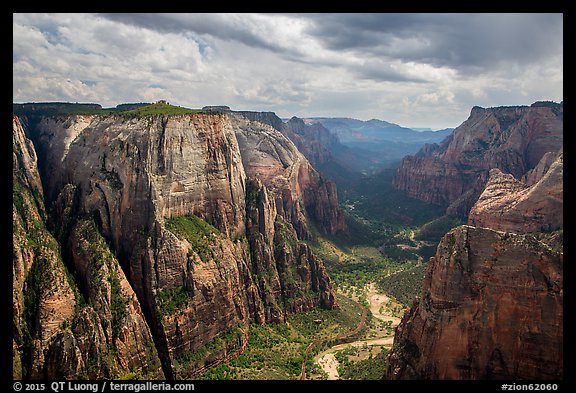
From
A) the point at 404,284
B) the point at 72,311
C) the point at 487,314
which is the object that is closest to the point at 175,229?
the point at 72,311

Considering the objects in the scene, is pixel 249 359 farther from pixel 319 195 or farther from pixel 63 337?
pixel 319 195

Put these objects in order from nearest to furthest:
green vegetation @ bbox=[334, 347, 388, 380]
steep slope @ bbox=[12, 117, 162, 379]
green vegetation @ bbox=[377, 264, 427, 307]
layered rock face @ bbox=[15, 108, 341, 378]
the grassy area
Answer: steep slope @ bbox=[12, 117, 162, 379] < green vegetation @ bbox=[334, 347, 388, 380] < layered rock face @ bbox=[15, 108, 341, 378] < the grassy area < green vegetation @ bbox=[377, 264, 427, 307]

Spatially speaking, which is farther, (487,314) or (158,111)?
(158,111)

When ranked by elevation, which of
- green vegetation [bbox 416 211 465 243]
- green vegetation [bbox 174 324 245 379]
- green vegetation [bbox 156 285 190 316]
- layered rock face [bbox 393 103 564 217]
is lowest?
green vegetation [bbox 174 324 245 379]

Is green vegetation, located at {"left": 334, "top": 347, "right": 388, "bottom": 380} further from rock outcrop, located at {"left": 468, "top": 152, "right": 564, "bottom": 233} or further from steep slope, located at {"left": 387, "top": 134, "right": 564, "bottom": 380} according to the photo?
rock outcrop, located at {"left": 468, "top": 152, "right": 564, "bottom": 233}

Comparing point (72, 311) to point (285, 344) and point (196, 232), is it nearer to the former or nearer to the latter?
point (196, 232)

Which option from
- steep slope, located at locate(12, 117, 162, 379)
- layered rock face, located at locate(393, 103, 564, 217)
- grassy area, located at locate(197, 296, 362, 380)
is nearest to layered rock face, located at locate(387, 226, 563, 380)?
grassy area, located at locate(197, 296, 362, 380)

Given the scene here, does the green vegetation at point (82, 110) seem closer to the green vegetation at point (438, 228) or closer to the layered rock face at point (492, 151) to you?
the green vegetation at point (438, 228)
